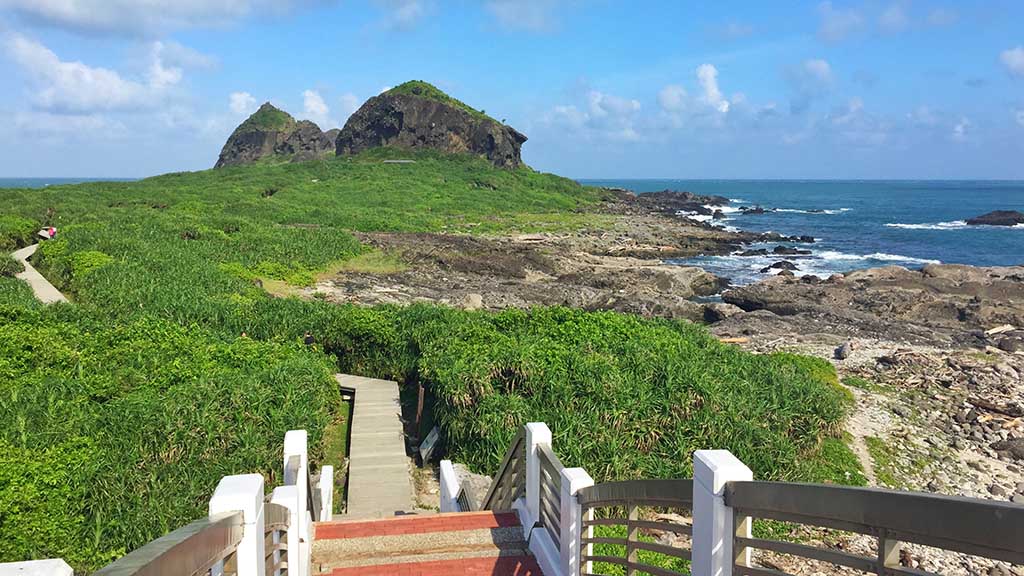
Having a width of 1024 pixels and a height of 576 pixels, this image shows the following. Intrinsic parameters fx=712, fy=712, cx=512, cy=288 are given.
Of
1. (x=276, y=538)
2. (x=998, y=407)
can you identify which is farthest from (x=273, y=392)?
(x=998, y=407)

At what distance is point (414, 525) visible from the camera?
22.7 ft

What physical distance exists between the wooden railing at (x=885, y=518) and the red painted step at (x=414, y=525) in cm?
415

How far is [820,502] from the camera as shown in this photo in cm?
269

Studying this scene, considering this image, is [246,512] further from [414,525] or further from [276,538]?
[414,525]

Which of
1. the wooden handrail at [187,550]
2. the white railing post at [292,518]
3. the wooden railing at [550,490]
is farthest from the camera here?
the wooden railing at [550,490]

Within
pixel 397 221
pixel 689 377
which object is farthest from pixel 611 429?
pixel 397 221

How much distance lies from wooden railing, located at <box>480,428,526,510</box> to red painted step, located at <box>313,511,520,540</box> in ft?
1.14

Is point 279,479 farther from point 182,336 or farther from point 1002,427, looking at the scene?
point 1002,427

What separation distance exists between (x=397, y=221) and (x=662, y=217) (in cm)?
3314

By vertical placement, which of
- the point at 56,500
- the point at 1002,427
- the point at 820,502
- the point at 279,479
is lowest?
the point at 1002,427

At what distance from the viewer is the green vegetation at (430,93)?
102 metres

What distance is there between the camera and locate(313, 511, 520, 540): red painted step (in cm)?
683

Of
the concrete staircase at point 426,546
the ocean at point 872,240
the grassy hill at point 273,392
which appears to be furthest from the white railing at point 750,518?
the ocean at point 872,240

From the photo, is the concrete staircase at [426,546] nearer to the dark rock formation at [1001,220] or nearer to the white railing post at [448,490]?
the white railing post at [448,490]
